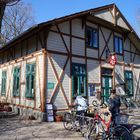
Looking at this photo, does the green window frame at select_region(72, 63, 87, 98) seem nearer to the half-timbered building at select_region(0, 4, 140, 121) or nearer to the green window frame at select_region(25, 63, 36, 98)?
the half-timbered building at select_region(0, 4, 140, 121)

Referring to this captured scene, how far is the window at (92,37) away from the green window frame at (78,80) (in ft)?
6.48

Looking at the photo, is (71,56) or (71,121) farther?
(71,56)

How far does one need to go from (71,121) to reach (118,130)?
336cm

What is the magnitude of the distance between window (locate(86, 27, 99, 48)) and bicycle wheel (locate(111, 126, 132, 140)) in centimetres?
930

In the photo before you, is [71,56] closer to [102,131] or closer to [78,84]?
[78,84]

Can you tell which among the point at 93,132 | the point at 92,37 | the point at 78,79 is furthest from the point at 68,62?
the point at 93,132

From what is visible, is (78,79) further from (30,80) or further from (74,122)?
(74,122)

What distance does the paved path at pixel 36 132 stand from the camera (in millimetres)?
8922

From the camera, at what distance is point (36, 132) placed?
9.84 metres

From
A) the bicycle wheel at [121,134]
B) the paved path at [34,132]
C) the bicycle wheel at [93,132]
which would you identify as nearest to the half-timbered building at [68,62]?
the paved path at [34,132]

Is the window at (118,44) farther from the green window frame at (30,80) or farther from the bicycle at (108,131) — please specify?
the bicycle at (108,131)

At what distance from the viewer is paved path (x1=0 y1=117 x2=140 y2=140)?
29.3ft

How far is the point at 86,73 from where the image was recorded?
15.3 metres

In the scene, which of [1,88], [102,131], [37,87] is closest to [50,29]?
[37,87]
